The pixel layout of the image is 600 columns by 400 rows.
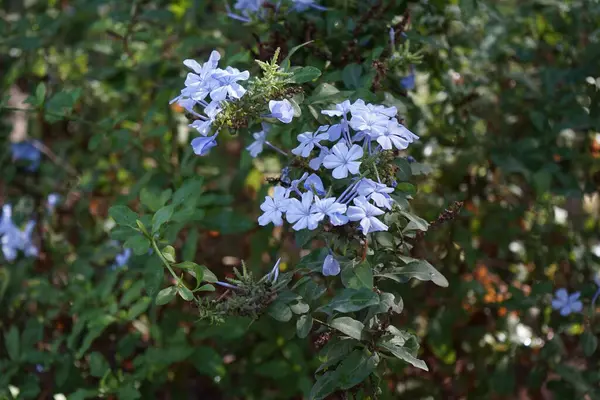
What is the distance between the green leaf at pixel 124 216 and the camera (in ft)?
4.64

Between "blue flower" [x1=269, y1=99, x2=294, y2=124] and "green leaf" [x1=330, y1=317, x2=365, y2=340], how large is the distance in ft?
1.14

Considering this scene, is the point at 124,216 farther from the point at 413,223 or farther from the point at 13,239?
the point at 13,239

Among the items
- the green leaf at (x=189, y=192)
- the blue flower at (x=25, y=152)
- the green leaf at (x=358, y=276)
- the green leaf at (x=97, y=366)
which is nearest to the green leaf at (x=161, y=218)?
the green leaf at (x=189, y=192)

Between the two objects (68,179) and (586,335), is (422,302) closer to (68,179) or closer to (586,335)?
(586,335)

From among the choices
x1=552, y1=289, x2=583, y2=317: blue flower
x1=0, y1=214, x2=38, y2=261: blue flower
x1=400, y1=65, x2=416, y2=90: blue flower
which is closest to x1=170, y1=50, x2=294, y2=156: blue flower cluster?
x1=400, y1=65, x2=416, y2=90: blue flower

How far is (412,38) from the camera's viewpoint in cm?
174

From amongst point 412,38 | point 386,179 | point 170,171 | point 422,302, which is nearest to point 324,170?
point 386,179

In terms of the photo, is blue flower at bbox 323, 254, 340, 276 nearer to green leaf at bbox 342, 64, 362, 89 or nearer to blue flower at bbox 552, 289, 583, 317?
green leaf at bbox 342, 64, 362, 89

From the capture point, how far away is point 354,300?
128 cm

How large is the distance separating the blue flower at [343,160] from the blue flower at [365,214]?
0.20 ft

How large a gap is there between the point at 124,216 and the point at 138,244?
0.19 ft

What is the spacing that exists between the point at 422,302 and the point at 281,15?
0.82 metres

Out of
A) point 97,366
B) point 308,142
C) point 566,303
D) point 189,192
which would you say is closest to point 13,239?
point 97,366

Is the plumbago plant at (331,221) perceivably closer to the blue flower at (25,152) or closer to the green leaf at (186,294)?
the green leaf at (186,294)
